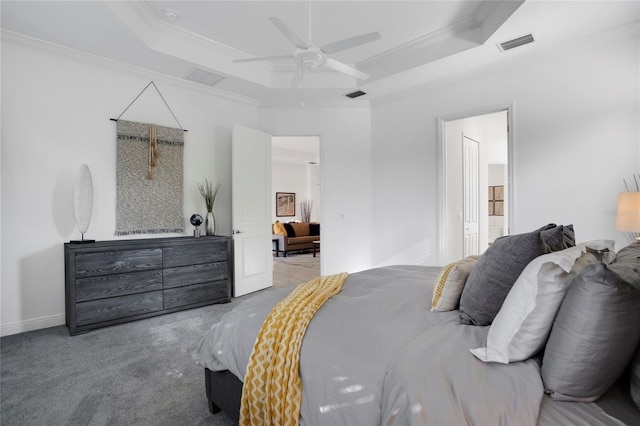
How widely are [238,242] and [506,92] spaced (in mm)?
3586

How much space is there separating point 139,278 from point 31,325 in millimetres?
1008

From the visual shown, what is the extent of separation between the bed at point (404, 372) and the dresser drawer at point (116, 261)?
194cm

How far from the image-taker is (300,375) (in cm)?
124

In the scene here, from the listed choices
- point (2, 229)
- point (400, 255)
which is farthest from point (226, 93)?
point (400, 255)

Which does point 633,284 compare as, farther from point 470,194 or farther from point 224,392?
point 470,194

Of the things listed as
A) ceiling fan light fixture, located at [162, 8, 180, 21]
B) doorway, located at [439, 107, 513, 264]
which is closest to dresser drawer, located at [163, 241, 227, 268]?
ceiling fan light fixture, located at [162, 8, 180, 21]

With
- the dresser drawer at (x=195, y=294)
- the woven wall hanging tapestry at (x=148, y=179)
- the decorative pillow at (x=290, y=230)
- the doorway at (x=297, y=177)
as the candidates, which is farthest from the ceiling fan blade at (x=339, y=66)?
the decorative pillow at (x=290, y=230)

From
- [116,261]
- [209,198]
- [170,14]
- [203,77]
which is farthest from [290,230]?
[170,14]

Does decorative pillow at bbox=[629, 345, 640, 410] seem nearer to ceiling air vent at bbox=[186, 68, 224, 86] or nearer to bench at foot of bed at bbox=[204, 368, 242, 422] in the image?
bench at foot of bed at bbox=[204, 368, 242, 422]

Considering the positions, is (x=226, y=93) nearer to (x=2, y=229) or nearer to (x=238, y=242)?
(x=238, y=242)

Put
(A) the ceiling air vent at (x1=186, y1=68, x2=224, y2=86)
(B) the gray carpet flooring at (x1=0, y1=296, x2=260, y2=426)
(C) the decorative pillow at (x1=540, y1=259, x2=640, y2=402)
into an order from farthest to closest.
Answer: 1. (A) the ceiling air vent at (x1=186, y1=68, x2=224, y2=86)
2. (B) the gray carpet flooring at (x1=0, y1=296, x2=260, y2=426)
3. (C) the decorative pillow at (x1=540, y1=259, x2=640, y2=402)

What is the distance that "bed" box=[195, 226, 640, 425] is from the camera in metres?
0.90

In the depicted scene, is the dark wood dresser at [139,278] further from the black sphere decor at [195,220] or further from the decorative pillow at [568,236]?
the decorative pillow at [568,236]

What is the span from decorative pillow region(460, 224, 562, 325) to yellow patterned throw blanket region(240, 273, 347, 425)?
2.21ft
